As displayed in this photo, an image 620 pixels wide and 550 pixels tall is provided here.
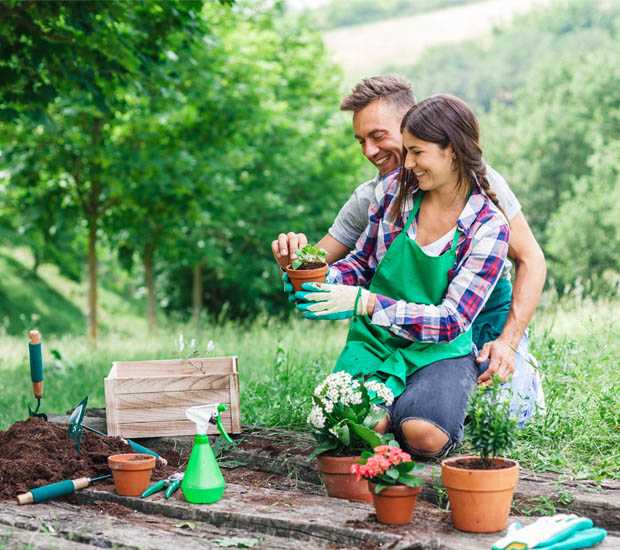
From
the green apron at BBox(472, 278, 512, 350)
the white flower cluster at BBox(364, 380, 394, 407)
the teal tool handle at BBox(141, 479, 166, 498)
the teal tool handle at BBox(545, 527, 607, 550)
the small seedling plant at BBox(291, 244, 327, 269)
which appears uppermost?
the small seedling plant at BBox(291, 244, 327, 269)

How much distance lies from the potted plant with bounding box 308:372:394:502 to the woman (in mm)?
325

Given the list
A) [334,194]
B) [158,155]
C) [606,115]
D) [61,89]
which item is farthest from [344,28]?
[61,89]

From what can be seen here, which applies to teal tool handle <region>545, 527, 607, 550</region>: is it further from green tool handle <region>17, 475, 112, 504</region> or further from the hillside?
the hillside

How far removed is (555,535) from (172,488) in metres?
1.52

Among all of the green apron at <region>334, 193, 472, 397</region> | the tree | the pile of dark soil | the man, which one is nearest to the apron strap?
the green apron at <region>334, 193, 472, 397</region>

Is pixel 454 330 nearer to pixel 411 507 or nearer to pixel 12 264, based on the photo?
pixel 411 507

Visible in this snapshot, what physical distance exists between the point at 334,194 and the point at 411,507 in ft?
61.4

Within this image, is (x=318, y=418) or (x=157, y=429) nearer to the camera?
(x=318, y=418)

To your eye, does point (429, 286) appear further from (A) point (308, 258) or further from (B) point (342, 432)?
(B) point (342, 432)

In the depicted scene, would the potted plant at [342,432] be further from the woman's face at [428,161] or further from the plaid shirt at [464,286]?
the woman's face at [428,161]

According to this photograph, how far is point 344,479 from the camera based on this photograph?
3.39 m

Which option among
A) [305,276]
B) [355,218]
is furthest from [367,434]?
[355,218]

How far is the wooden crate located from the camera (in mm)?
4082

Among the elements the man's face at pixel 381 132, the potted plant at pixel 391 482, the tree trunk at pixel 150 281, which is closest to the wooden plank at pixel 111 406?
the potted plant at pixel 391 482
